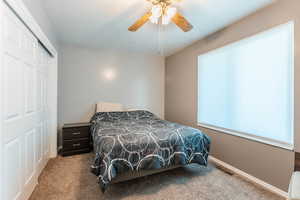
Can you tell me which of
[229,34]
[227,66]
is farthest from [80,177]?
[229,34]

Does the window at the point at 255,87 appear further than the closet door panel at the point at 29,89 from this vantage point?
Yes

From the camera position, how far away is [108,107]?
360 centimetres

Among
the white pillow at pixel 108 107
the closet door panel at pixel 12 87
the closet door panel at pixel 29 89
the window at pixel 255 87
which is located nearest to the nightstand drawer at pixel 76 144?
the white pillow at pixel 108 107

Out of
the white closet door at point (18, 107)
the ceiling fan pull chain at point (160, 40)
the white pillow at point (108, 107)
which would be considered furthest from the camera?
the white pillow at point (108, 107)

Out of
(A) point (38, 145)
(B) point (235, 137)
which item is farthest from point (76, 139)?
(B) point (235, 137)

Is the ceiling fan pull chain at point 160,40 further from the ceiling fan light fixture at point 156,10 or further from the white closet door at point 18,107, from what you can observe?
the white closet door at point 18,107

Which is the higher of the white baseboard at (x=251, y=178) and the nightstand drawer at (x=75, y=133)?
the nightstand drawer at (x=75, y=133)

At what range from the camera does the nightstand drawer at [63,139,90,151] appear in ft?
9.68

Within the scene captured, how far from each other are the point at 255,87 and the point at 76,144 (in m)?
3.38

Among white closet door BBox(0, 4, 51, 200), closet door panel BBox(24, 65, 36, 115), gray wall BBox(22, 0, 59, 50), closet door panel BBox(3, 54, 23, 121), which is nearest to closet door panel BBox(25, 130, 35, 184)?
white closet door BBox(0, 4, 51, 200)

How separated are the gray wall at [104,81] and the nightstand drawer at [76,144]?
61cm

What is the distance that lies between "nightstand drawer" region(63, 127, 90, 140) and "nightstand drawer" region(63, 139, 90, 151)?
8cm

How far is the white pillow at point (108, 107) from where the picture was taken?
352cm

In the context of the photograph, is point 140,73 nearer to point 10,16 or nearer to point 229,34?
point 229,34
